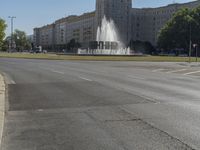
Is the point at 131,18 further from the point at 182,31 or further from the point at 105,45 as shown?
the point at 105,45

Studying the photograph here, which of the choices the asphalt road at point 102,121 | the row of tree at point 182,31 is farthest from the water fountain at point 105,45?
the asphalt road at point 102,121

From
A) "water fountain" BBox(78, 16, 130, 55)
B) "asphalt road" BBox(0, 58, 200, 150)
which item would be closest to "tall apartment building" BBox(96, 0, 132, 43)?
"water fountain" BBox(78, 16, 130, 55)

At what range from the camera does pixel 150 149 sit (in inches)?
286

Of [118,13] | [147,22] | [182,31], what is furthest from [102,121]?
[147,22]

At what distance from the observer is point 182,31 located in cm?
12738

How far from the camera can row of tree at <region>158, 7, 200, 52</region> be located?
125 meters

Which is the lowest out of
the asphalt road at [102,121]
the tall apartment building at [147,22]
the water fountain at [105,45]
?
the asphalt road at [102,121]

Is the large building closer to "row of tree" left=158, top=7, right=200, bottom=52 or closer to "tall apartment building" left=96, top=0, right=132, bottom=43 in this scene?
"tall apartment building" left=96, top=0, right=132, bottom=43

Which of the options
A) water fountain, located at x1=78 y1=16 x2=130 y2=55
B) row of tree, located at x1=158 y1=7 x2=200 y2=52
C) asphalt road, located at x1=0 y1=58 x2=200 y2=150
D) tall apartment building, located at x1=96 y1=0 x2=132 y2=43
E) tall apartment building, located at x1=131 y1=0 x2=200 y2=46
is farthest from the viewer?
tall apartment building, located at x1=131 y1=0 x2=200 y2=46

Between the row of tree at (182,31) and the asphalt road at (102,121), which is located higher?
the row of tree at (182,31)

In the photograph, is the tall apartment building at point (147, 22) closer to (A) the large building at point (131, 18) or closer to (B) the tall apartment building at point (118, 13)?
(A) the large building at point (131, 18)

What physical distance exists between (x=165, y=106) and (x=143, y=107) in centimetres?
70

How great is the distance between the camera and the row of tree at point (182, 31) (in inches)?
4921

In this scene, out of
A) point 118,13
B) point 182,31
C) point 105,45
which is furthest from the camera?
point 118,13
